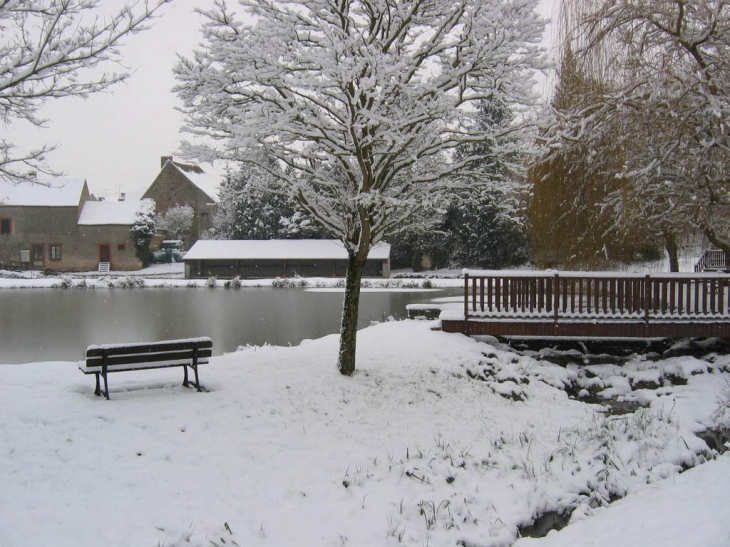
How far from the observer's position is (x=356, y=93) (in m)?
7.20

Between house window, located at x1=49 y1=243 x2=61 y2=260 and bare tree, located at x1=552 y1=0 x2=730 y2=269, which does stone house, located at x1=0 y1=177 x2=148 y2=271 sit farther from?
bare tree, located at x1=552 y1=0 x2=730 y2=269

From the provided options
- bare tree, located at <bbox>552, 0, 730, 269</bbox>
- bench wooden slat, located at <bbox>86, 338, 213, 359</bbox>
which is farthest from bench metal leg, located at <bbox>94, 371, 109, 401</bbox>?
bare tree, located at <bbox>552, 0, 730, 269</bbox>

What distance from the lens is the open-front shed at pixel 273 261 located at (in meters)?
42.9

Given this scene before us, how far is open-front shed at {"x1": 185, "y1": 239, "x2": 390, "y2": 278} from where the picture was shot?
42906 millimetres

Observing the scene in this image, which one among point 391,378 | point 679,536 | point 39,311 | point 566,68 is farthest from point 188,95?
point 39,311

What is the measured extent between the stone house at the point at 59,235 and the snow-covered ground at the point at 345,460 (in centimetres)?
4397

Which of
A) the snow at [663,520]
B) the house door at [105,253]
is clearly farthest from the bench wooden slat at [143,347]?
the house door at [105,253]

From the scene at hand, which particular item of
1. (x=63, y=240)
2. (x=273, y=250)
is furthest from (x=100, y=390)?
(x=63, y=240)

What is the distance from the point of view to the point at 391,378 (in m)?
8.80

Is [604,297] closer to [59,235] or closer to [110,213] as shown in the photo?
[110,213]

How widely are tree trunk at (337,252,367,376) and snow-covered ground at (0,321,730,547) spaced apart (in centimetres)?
23

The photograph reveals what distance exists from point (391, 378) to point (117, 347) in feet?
13.3

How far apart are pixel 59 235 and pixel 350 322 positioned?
158 feet

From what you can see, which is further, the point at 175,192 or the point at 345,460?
the point at 175,192
